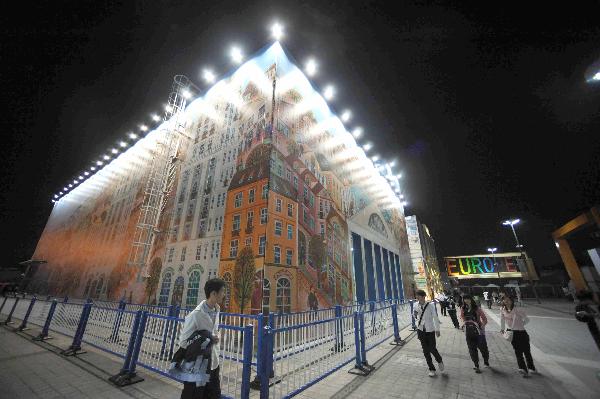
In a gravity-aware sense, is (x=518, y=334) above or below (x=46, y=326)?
above

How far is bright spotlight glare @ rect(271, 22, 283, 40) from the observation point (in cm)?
1269

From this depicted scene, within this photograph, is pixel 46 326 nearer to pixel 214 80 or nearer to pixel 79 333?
pixel 79 333

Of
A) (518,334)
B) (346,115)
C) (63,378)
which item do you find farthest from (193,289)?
(346,115)

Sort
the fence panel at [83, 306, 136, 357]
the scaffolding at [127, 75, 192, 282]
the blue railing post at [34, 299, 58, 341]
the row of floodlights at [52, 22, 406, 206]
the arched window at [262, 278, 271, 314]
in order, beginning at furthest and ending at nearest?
the scaffolding at [127, 75, 192, 282]
the row of floodlights at [52, 22, 406, 206]
the arched window at [262, 278, 271, 314]
the blue railing post at [34, 299, 58, 341]
the fence panel at [83, 306, 136, 357]

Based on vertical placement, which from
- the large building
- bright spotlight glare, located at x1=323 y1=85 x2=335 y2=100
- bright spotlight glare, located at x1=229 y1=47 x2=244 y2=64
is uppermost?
bright spotlight glare, located at x1=229 y1=47 x2=244 y2=64

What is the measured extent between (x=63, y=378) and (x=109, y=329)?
1509 millimetres

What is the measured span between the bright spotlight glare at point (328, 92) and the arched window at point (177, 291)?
48.5ft

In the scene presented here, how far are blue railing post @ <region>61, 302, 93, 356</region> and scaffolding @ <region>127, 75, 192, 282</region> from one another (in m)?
7.55

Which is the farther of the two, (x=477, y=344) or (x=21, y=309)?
(x=21, y=309)

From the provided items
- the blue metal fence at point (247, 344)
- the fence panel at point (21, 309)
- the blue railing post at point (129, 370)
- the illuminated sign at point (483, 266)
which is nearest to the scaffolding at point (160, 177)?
the fence panel at point (21, 309)

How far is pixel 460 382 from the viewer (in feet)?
14.9

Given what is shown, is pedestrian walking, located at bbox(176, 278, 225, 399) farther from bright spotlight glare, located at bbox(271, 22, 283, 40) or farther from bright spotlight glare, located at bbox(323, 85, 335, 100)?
bright spotlight glare, located at bbox(323, 85, 335, 100)

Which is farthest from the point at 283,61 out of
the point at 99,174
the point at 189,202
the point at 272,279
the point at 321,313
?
the point at 99,174

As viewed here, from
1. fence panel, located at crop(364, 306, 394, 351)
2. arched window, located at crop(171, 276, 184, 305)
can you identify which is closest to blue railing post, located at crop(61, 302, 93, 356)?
arched window, located at crop(171, 276, 184, 305)
